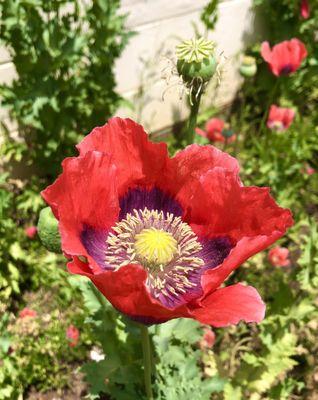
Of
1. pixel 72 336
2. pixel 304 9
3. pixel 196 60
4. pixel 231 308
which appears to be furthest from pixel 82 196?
pixel 304 9

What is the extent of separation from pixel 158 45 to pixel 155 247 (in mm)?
2479

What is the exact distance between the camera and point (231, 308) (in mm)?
1170

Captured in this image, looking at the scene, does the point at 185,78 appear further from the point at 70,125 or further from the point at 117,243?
the point at 70,125

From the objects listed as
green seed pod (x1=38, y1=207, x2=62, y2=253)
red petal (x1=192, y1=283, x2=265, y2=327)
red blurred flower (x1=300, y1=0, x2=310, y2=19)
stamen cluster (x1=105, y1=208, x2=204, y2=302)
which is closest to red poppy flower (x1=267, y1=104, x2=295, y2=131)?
red blurred flower (x1=300, y1=0, x2=310, y2=19)

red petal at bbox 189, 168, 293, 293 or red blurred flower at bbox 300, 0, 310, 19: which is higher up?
red blurred flower at bbox 300, 0, 310, 19

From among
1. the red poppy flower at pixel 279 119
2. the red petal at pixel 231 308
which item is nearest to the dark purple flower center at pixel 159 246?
the red petal at pixel 231 308

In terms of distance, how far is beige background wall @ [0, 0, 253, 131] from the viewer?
3.34 m

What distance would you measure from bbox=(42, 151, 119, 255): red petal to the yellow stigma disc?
13 centimetres

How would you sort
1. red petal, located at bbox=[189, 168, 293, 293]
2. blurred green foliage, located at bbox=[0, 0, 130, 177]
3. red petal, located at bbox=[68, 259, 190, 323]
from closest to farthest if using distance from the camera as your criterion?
red petal, located at bbox=[68, 259, 190, 323], red petal, located at bbox=[189, 168, 293, 293], blurred green foliage, located at bbox=[0, 0, 130, 177]

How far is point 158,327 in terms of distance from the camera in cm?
188

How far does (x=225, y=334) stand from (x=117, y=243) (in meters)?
1.68

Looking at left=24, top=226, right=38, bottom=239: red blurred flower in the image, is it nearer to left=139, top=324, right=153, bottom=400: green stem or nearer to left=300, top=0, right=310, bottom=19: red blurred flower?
left=139, top=324, right=153, bottom=400: green stem

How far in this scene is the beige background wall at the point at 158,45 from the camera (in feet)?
11.0

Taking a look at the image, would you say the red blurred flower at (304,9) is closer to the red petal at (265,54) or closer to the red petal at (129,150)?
the red petal at (265,54)
